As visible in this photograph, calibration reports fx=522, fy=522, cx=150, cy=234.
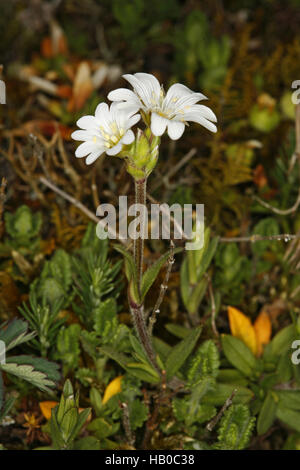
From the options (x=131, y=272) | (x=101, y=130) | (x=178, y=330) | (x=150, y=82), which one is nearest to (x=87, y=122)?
(x=101, y=130)

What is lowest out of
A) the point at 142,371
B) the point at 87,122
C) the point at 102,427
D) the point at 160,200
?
the point at 102,427

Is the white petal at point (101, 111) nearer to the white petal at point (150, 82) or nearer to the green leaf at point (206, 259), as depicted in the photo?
the white petal at point (150, 82)

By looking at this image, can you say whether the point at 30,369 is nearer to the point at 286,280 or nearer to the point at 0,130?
the point at 286,280

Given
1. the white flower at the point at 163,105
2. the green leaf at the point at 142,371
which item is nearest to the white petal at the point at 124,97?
the white flower at the point at 163,105

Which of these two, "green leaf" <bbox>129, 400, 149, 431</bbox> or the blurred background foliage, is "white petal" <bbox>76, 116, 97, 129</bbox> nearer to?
the blurred background foliage

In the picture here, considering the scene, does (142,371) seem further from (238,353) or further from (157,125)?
(157,125)

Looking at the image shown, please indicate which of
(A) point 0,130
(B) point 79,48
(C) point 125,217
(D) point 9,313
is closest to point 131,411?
(D) point 9,313

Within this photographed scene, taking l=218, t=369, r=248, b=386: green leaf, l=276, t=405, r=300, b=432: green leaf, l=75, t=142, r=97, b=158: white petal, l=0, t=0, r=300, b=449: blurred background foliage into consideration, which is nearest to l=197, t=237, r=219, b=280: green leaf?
l=0, t=0, r=300, b=449: blurred background foliage
